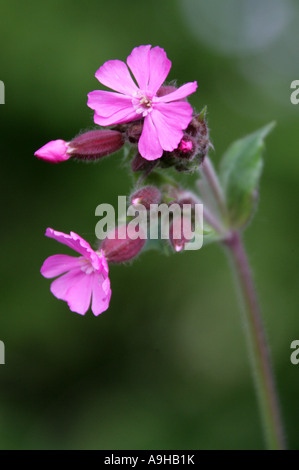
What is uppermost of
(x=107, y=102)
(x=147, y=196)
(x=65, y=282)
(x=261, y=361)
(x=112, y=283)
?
(x=112, y=283)

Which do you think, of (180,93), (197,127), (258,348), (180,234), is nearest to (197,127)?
(197,127)

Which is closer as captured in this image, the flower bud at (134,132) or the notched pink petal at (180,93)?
the notched pink petal at (180,93)

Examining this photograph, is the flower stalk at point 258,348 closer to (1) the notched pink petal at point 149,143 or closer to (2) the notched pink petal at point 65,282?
(1) the notched pink petal at point 149,143

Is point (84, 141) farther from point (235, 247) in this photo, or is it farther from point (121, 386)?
point (121, 386)

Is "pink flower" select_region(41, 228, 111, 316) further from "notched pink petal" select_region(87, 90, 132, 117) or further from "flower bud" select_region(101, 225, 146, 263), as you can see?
"notched pink petal" select_region(87, 90, 132, 117)

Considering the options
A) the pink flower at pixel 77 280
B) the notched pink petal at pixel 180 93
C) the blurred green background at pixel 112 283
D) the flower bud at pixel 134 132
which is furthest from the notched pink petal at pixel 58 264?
the blurred green background at pixel 112 283

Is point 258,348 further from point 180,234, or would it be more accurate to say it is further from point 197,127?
point 197,127

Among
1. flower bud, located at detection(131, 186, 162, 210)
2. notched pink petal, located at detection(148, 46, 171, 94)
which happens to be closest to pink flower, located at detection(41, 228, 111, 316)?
flower bud, located at detection(131, 186, 162, 210)
